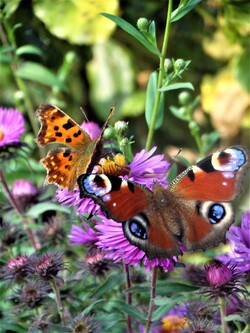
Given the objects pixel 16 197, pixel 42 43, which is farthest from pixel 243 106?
pixel 16 197

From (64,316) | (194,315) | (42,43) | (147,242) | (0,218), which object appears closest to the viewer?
(147,242)

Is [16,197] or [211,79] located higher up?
[16,197]

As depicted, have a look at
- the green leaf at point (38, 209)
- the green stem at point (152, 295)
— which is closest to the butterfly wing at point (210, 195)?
the green stem at point (152, 295)

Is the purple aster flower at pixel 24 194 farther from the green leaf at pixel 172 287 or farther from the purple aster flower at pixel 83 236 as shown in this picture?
the green leaf at pixel 172 287

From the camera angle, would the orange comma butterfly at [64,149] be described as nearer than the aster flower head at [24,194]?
Yes

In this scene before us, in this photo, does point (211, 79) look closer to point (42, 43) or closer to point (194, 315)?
point (42, 43)

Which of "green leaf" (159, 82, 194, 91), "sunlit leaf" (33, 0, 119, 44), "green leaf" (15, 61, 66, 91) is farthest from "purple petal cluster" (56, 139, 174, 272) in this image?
"sunlit leaf" (33, 0, 119, 44)

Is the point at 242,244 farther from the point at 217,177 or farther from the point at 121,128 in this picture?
the point at 121,128
